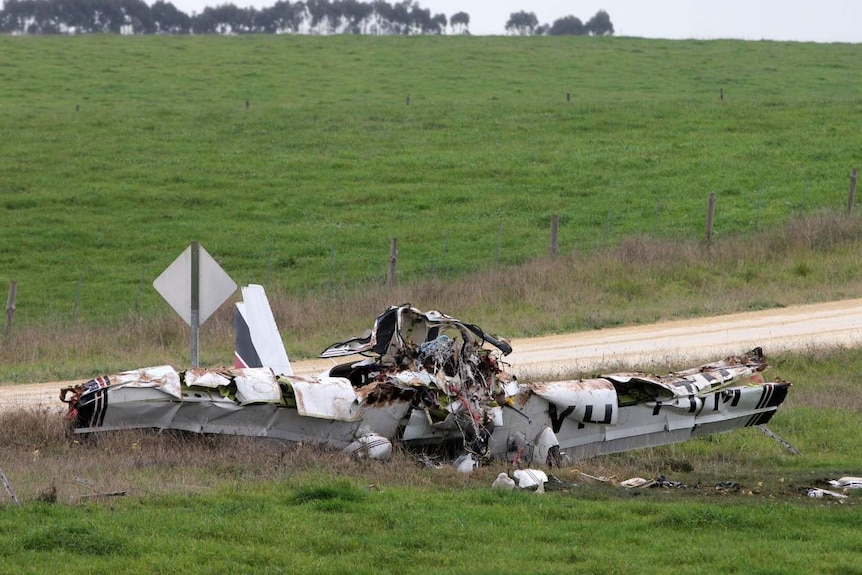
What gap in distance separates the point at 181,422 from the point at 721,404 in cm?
600

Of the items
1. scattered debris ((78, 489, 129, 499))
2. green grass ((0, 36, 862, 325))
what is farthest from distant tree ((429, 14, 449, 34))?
scattered debris ((78, 489, 129, 499))

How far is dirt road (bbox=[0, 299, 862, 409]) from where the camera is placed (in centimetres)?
1892

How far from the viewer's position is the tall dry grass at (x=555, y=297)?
69.7 ft

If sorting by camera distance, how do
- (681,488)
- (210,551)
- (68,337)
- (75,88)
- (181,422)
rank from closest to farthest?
(210,551) → (681,488) → (181,422) → (68,337) → (75,88)

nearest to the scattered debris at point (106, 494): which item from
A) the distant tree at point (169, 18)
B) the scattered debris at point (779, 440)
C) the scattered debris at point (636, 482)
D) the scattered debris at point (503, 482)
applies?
the scattered debris at point (503, 482)

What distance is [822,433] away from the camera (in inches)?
573

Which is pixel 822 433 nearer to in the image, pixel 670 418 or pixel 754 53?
pixel 670 418

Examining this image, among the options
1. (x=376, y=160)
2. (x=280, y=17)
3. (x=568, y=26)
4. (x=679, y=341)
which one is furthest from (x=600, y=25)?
(x=679, y=341)

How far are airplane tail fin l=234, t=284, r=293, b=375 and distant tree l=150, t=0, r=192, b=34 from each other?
404 feet

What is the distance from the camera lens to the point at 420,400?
12.4 m

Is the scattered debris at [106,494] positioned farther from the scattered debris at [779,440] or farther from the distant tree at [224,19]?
the distant tree at [224,19]

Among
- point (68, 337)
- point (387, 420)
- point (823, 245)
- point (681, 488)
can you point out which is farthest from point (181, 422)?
point (823, 245)

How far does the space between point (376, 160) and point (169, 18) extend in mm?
A: 98688

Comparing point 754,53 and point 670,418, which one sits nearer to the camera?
point 670,418
